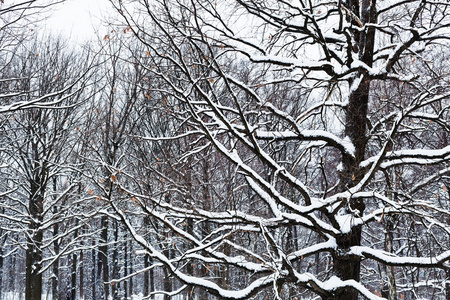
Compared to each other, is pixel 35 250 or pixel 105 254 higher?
pixel 105 254

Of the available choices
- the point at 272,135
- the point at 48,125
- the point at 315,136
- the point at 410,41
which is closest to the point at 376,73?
the point at 410,41

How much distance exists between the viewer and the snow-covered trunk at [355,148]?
15.2 ft

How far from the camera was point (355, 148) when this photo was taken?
5.11 meters

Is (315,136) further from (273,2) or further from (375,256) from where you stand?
(273,2)

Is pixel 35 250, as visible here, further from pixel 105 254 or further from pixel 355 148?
pixel 355 148

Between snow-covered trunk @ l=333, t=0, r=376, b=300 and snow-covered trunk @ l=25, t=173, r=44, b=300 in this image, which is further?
snow-covered trunk @ l=25, t=173, r=44, b=300

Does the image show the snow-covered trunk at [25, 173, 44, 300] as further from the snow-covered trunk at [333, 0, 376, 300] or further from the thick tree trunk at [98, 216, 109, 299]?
the snow-covered trunk at [333, 0, 376, 300]

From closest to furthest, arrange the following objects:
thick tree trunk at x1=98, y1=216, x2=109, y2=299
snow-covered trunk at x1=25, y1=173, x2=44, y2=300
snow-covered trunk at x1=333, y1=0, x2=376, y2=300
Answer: snow-covered trunk at x1=333, y1=0, x2=376, y2=300
snow-covered trunk at x1=25, y1=173, x2=44, y2=300
thick tree trunk at x1=98, y1=216, x2=109, y2=299

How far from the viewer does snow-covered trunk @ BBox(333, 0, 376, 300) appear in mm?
4637

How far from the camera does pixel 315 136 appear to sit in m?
5.04

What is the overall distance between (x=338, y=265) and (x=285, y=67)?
2940 mm

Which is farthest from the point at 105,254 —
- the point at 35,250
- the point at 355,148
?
the point at 355,148

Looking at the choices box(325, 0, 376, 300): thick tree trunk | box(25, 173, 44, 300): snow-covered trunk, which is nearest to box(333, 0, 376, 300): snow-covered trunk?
box(325, 0, 376, 300): thick tree trunk

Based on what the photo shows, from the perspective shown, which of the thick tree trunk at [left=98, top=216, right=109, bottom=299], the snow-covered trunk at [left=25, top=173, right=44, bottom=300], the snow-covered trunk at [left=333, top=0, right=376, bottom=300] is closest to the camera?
the snow-covered trunk at [left=333, top=0, right=376, bottom=300]
